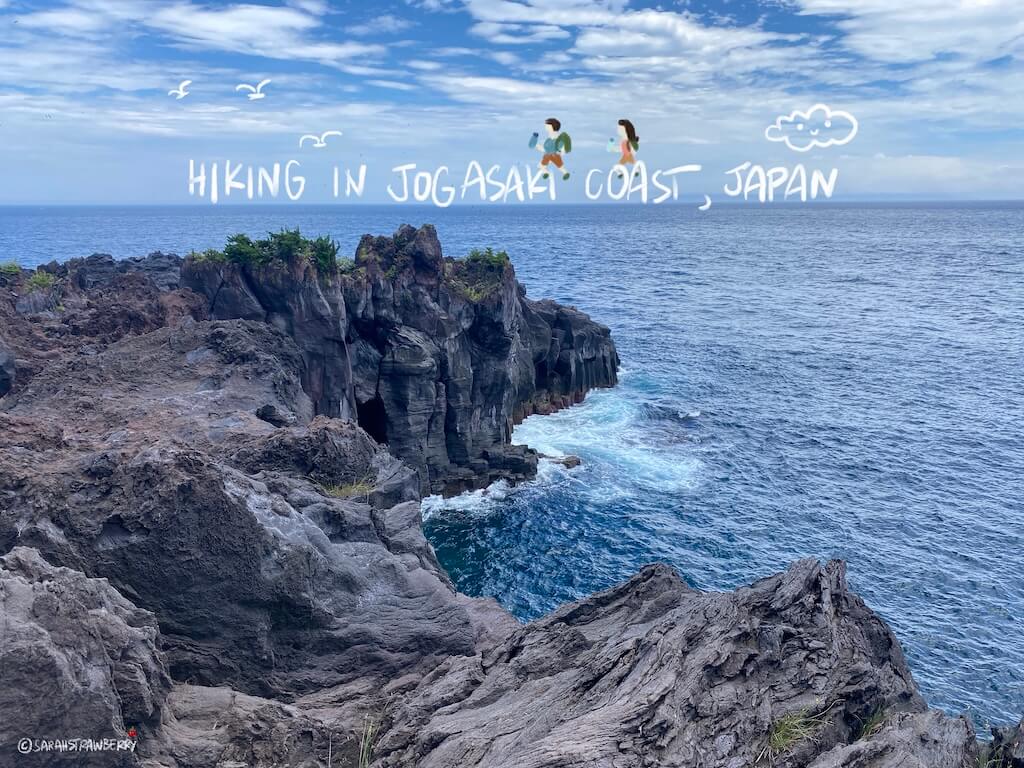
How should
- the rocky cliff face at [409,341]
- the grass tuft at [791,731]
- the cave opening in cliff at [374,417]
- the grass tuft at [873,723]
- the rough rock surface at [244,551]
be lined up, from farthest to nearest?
the cave opening in cliff at [374,417] < the rocky cliff face at [409,341] < the rough rock surface at [244,551] < the grass tuft at [873,723] < the grass tuft at [791,731]

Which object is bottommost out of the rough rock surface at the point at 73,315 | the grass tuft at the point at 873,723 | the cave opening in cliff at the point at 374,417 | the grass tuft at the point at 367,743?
the cave opening in cliff at the point at 374,417

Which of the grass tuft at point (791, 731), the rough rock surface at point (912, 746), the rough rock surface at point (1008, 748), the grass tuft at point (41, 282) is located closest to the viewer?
the rough rock surface at point (912, 746)

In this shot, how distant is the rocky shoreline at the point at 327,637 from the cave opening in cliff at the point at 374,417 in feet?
62.3

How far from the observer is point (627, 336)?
9562cm

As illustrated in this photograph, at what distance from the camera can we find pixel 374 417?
168ft

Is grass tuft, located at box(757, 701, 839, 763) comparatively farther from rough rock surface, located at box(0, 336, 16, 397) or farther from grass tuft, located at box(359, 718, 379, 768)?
rough rock surface, located at box(0, 336, 16, 397)

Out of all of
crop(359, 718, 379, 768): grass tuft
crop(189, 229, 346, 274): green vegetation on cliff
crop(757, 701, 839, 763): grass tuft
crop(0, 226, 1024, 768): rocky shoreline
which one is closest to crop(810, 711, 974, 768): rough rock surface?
crop(0, 226, 1024, 768): rocky shoreline

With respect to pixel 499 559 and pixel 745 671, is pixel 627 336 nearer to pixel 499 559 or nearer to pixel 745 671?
pixel 499 559

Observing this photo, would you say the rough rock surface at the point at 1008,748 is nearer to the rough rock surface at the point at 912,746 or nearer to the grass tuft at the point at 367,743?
the rough rock surface at the point at 912,746

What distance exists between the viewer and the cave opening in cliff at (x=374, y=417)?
1983 inches

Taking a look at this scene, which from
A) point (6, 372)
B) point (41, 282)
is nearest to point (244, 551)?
point (6, 372)

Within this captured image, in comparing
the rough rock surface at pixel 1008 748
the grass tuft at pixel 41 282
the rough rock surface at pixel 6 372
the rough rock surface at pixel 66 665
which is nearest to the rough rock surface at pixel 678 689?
the rough rock surface at pixel 1008 748

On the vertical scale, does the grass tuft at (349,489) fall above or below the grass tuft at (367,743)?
above

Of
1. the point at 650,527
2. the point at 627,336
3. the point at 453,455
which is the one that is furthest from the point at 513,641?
the point at 627,336
